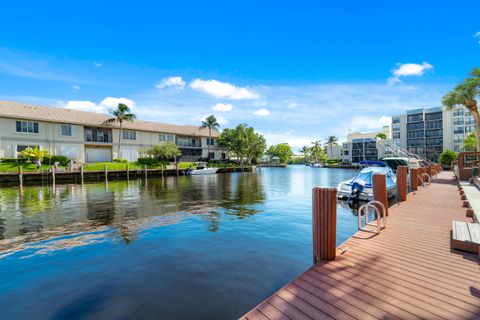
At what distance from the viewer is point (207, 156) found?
6512 cm

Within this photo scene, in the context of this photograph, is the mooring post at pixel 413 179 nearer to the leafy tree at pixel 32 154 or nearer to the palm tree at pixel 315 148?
the leafy tree at pixel 32 154

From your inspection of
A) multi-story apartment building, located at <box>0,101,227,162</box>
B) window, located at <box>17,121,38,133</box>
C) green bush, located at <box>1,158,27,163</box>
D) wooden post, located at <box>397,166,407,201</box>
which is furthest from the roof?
wooden post, located at <box>397,166,407,201</box>

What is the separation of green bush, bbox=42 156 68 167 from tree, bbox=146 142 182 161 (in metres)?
15.3

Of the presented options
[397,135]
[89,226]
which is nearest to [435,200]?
[89,226]

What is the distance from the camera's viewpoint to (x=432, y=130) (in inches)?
3406

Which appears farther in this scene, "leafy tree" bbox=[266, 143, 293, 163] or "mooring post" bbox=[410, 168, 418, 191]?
"leafy tree" bbox=[266, 143, 293, 163]

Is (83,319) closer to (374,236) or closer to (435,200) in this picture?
(374,236)

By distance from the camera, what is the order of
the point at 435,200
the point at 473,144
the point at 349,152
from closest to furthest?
the point at 435,200 < the point at 473,144 < the point at 349,152

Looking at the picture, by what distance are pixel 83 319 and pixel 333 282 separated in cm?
483

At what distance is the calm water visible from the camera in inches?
203

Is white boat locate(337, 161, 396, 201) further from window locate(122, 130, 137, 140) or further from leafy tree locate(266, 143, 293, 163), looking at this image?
leafy tree locate(266, 143, 293, 163)

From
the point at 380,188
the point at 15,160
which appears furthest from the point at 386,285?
the point at 15,160

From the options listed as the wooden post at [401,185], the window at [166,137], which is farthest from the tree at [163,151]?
the wooden post at [401,185]

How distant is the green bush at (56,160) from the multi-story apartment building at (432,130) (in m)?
104
